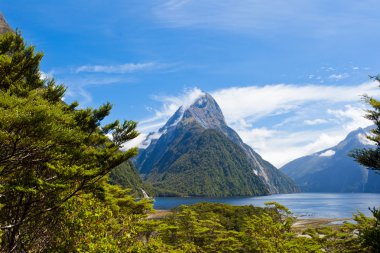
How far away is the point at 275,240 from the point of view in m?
20.9

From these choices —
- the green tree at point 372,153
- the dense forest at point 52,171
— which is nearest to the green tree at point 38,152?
the dense forest at point 52,171

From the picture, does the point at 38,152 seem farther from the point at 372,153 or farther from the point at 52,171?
the point at 372,153

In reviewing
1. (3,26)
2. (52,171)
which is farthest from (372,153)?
(3,26)

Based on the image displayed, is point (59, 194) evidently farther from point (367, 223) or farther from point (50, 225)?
point (367, 223)

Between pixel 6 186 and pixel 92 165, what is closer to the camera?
pixel 6 186

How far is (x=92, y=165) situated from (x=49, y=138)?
15.4 ft

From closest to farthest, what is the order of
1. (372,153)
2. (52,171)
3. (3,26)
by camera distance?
(52,171)
(372,153)
(3,26)

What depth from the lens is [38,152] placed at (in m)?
12.4

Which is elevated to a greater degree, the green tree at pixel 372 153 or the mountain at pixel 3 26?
the mountain at pixel 3 26

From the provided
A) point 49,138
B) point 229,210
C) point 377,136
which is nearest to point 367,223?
point 377,136

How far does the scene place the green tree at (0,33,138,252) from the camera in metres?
10.5

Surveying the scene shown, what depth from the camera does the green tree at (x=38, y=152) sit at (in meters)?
10.5

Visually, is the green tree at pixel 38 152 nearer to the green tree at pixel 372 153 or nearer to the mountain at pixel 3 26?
the green tree at pixel 372 153

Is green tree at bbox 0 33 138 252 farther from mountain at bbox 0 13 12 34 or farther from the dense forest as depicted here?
mountain at bbox 0 13 12 34
